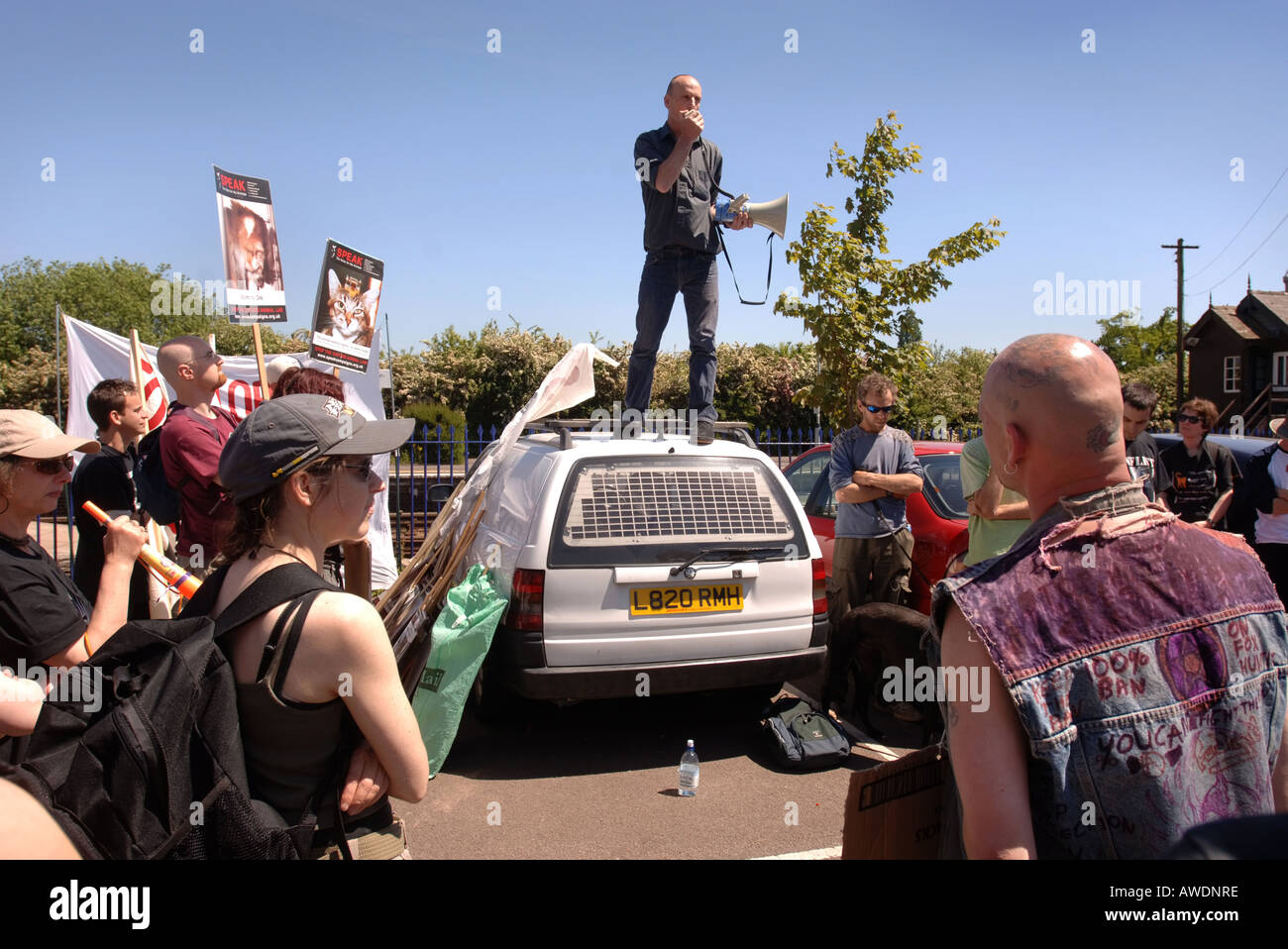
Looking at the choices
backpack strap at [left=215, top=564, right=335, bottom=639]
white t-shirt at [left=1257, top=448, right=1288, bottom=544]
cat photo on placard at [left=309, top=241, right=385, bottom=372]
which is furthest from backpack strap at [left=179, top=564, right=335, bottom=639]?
white t-shirt at [left=1257, top=448, right=1288, bottom=544]

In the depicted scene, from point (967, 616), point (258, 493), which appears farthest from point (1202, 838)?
point (258, 493)

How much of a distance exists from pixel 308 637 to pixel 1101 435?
150 centimetres

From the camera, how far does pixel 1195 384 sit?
4306 cm

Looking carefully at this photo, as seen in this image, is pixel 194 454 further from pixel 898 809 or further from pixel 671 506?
pixel 898 809

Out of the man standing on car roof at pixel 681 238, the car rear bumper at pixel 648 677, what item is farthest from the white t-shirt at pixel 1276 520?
the man standing on car roof at pixel 681 238

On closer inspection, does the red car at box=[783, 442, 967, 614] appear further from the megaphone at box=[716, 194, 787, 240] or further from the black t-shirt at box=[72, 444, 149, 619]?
the black t-shirt at box=[72, 444, 149, 619]

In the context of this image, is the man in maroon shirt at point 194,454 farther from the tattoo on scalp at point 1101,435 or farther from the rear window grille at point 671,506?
the tattoo on scalp at point 1101,435

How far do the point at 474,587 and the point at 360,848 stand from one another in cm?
276

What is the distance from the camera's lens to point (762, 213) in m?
5.95

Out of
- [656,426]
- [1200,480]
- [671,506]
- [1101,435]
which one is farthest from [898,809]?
[1200,480]

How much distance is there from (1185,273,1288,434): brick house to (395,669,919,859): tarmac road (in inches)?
1585

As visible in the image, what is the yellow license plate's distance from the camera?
4.41 m

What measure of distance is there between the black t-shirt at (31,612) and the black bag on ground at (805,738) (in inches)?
135
